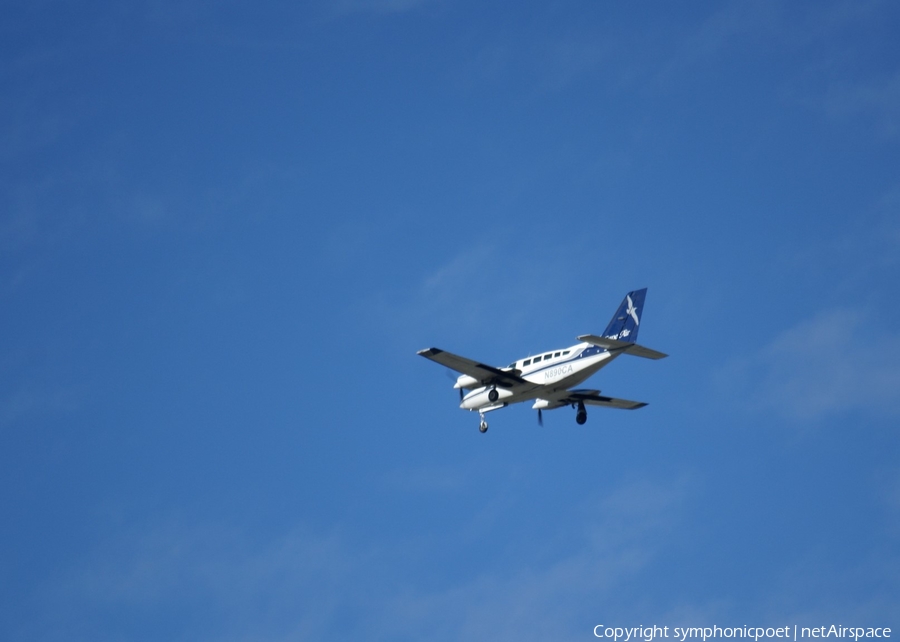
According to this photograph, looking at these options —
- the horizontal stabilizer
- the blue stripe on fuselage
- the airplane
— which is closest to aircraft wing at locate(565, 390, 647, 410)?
the airplane

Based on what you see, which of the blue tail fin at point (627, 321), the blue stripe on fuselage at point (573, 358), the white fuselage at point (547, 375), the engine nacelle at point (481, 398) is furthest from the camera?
the engine nacelle at point (481, 398)

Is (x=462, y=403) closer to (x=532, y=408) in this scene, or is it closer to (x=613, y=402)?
(x=532, y=408)

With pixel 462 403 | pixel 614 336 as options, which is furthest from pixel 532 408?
pixel 614 336

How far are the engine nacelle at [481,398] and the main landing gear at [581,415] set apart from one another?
16.6 ft

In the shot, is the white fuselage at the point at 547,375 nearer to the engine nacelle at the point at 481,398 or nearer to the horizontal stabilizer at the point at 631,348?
the engine nacelle at the point at 481,398

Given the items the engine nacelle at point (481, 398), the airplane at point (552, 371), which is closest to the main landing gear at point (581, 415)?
the airplane at point (552, 371)

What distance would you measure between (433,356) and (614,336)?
1003cm

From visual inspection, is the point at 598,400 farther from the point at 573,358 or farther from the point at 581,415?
the point at 573,358

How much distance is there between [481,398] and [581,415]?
6.23m

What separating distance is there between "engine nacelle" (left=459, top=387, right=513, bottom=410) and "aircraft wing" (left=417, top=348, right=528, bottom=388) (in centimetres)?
73

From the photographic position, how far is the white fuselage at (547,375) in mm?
68312

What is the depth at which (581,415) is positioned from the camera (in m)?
74.1

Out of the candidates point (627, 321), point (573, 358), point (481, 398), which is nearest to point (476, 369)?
point (481, 398)

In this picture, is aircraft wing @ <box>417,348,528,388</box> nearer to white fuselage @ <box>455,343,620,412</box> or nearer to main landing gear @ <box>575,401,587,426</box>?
white fuselage @ <box>455,343,620,412</box>
